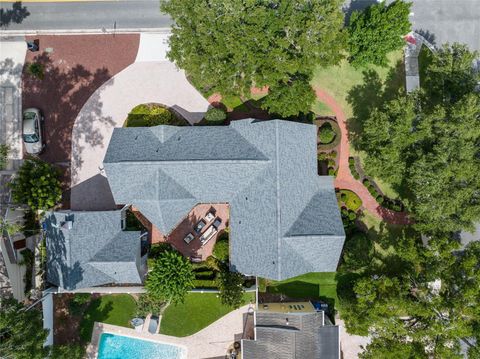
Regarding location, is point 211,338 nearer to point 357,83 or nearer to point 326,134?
point 326,134

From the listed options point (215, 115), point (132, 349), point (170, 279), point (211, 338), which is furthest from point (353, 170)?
point (132, 349)

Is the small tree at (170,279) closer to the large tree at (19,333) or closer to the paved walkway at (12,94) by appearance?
the large tree at (19,333)

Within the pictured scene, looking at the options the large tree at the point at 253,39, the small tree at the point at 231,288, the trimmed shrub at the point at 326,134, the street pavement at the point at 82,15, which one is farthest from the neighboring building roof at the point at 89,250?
the trimmed shrub at the point at 326,134

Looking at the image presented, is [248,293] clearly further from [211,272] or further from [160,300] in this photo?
[160,300]

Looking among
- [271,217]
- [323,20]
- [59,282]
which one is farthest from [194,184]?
[323,20]

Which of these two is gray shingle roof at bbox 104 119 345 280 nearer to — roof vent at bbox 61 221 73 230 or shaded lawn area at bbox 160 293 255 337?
roof vent at bbox 61 221 73 230

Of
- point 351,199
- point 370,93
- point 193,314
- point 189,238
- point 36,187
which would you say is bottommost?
point 193,314

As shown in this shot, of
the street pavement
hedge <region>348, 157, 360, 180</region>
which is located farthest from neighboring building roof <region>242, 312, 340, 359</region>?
the street pavement
